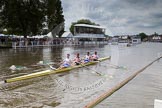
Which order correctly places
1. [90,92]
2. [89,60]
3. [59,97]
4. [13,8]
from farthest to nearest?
[13,8]
[89,60]
[90,92]
[59,97]

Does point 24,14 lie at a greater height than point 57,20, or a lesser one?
lesser

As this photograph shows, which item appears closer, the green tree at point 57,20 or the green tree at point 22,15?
the green tree at point 22,15

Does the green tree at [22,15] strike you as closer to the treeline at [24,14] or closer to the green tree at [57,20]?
the treeline at [24,14]

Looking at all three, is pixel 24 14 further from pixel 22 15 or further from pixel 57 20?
pixel 57 20

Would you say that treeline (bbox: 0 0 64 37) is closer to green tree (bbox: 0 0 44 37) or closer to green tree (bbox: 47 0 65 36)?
green tree (bbox: 0 0 44 37)

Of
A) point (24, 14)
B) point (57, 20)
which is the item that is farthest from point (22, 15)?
point (57, 20)

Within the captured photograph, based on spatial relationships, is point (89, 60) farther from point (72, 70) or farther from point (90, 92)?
point (90, 92)

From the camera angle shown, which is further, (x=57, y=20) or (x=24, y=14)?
(x=57, y=20)

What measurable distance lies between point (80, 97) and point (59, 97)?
1111 mm

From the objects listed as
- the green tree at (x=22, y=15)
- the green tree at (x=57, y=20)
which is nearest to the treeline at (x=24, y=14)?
the green tree at (x=22, y=15)

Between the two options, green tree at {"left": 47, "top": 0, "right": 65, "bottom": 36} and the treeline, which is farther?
green tree at {"left": 47, "top": 0, "right": 65, "bottom": 36}

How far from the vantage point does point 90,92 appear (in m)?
14.4

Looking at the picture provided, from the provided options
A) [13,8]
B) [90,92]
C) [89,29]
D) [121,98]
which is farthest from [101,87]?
[89,29]

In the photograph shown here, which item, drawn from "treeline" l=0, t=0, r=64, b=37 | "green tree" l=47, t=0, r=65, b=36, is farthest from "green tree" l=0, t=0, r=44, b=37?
"green tree" l=47, t=0, r=65, b=36
